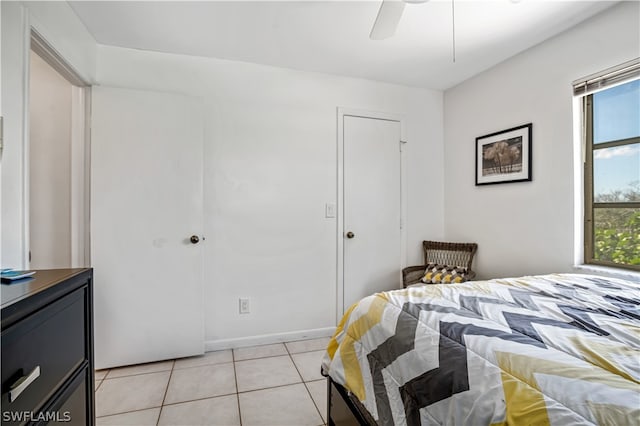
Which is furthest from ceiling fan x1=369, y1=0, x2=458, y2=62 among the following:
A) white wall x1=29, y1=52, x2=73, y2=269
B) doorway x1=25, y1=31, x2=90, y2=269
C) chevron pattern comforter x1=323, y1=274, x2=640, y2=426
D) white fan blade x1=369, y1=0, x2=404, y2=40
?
white wall x1=29, y1=52, x2=73, y2=269

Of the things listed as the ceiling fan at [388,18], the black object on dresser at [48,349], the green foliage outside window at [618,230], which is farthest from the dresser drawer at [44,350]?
the green foliage outside window at [618,230]

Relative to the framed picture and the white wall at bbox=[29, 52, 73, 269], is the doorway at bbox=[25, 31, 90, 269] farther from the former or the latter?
the framed picture

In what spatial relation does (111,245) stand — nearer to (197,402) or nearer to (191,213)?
(191,213)

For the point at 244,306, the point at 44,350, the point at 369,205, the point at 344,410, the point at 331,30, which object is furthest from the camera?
the point at 369,205

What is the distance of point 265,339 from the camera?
8.44 ft

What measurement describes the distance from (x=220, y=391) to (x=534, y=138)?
2824mm

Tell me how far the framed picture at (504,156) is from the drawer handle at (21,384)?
2.89 m

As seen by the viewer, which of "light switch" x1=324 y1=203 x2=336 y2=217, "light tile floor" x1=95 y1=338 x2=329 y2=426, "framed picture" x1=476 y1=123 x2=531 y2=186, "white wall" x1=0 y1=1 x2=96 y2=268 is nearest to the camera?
"white wall" x1=0 y1=1 x2=96 y2=268

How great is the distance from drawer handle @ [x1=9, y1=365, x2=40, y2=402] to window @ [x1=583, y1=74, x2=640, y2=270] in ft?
9.23

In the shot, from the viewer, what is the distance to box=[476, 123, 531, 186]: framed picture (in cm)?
239

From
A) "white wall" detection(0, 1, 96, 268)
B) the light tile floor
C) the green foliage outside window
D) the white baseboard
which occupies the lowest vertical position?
the light tile floor

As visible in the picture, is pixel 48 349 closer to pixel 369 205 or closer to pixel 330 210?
pixel 330 210

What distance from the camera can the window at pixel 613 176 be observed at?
186 cm

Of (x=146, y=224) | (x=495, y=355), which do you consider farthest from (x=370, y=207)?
(x=495, y=355)
